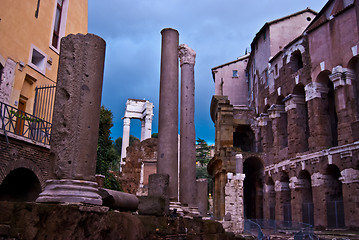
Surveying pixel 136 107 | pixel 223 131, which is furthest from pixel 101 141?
pixel 136 107

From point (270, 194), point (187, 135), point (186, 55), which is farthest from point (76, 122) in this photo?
point (270, 194)

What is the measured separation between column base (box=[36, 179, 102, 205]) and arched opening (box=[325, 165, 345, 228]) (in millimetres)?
16800

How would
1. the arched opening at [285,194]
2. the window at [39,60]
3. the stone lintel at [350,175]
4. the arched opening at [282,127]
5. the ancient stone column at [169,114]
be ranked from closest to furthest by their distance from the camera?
the ancient stone column at [169,114] < the window at [39,60] < the stone lintel at [350,175] < the arched opening at [285,194] < the arched opening at [282,127]

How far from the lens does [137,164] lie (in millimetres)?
26062

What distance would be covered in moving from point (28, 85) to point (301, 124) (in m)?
16.6

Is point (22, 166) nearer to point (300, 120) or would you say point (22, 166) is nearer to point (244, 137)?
point (300, 120)

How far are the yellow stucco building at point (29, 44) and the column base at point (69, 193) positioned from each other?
882 centimetres

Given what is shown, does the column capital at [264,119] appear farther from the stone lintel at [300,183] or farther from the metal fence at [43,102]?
the metal fence at [43,102]

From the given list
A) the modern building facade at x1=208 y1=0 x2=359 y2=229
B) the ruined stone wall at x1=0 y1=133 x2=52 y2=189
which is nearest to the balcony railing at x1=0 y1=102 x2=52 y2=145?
the ruined stone wall at x1=0 y1=133 x2=52 y2=189

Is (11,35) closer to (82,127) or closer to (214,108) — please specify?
(82,127)

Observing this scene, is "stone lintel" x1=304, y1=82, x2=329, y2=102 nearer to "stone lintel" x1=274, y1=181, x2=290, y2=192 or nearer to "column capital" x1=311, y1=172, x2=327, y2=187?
"column capital" x1=311, y1=172, x2=327, y2=187

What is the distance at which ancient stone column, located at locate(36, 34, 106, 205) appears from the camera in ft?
14.2

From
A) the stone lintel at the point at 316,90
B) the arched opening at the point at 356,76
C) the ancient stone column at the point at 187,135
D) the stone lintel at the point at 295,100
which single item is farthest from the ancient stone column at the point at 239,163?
the ancient stone column at the point at 187,135

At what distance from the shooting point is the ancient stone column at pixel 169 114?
9.13 metres
